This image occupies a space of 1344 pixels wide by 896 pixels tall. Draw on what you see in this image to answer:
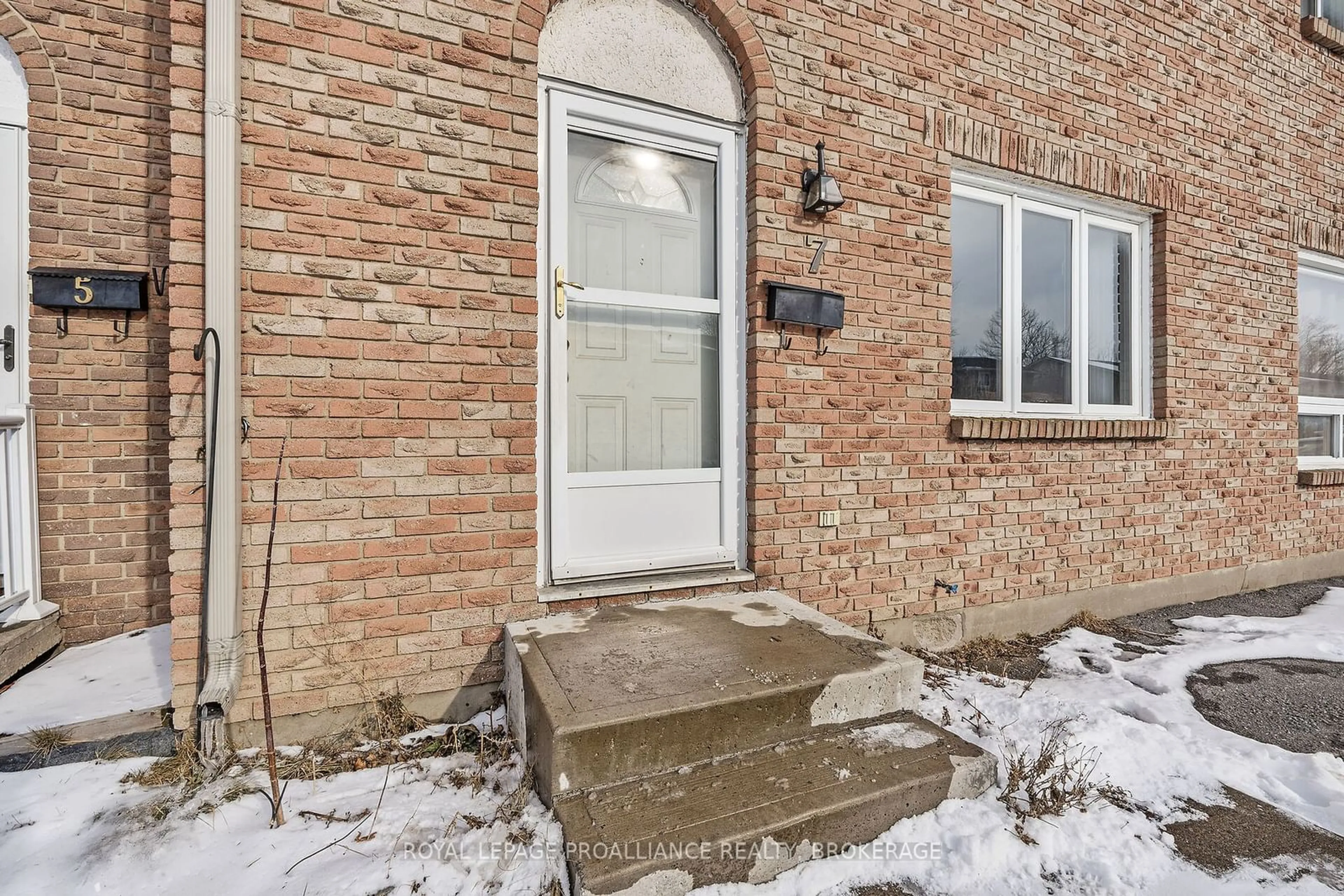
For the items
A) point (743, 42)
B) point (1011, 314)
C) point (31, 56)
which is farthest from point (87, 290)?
point (1011, 314)

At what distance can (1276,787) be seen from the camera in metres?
2.14

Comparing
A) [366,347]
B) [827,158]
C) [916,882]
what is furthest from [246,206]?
[916,882]

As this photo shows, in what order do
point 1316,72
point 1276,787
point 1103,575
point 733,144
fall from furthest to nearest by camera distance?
point 1316,72 → point 1103,575 → point 733,144 → point 1276,787

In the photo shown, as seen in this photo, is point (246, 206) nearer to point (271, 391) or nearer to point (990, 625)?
point (271, 391)

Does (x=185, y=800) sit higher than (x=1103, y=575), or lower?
lower

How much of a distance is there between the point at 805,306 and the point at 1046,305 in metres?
2.04

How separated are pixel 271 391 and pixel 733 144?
2.32 meters

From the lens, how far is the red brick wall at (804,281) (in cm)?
220

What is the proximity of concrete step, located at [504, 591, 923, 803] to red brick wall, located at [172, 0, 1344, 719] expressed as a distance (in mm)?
416

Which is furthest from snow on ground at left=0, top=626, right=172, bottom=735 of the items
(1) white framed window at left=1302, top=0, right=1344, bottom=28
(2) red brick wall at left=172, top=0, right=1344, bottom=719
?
(1) white framed window at left=1302, top=0, right=1344, bottom=28

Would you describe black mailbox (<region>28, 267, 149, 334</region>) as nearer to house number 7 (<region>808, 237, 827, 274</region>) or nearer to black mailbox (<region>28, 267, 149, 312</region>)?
black mailbox (<region>28, 267, 149, 312</region>)

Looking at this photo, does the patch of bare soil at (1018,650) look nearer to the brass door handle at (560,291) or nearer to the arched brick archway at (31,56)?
the brass door handle at (560,291)

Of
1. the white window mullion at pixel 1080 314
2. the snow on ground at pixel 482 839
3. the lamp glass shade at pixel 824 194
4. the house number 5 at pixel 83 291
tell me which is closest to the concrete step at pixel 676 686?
the snow on ground at pixel 482 839

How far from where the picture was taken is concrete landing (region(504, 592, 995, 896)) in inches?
62.1
